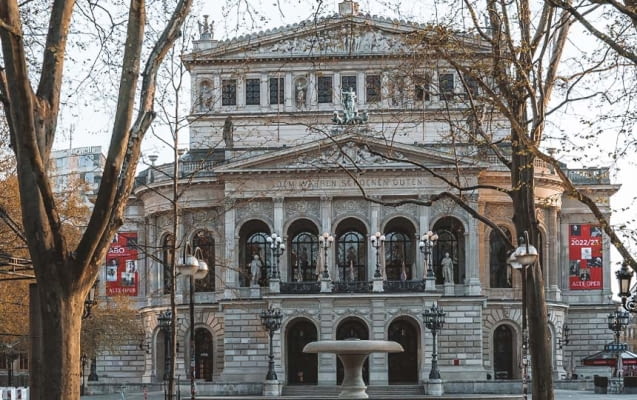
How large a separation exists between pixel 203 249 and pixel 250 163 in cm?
725

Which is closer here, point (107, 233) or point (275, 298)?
point (107, 233)

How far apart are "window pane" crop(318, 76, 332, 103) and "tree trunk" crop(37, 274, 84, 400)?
203 ft

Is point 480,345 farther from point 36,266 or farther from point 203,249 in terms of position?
point 36,266

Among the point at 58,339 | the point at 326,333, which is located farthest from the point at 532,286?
the point at 326,333

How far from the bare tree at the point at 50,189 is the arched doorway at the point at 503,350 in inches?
2311

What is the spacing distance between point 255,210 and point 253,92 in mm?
9159

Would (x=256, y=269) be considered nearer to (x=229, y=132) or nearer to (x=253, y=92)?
(x=229, y=132)

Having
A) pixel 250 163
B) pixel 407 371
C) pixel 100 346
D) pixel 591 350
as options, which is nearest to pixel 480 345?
pixel 407 371

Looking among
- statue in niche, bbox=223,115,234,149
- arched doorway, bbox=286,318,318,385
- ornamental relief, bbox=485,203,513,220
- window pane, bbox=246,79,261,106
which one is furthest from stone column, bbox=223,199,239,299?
ornamental relief, bbox=485,203,513,220

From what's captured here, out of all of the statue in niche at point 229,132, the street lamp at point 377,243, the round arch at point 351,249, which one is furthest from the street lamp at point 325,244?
the statue in niche at point 229,132

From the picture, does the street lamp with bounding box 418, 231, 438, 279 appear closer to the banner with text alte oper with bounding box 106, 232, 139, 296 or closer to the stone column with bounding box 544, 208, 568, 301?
the stone column with bounding box 544, 208, 568, 301

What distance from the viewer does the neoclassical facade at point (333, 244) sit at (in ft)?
234

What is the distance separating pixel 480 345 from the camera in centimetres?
7169

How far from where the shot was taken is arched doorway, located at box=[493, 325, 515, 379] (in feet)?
247
